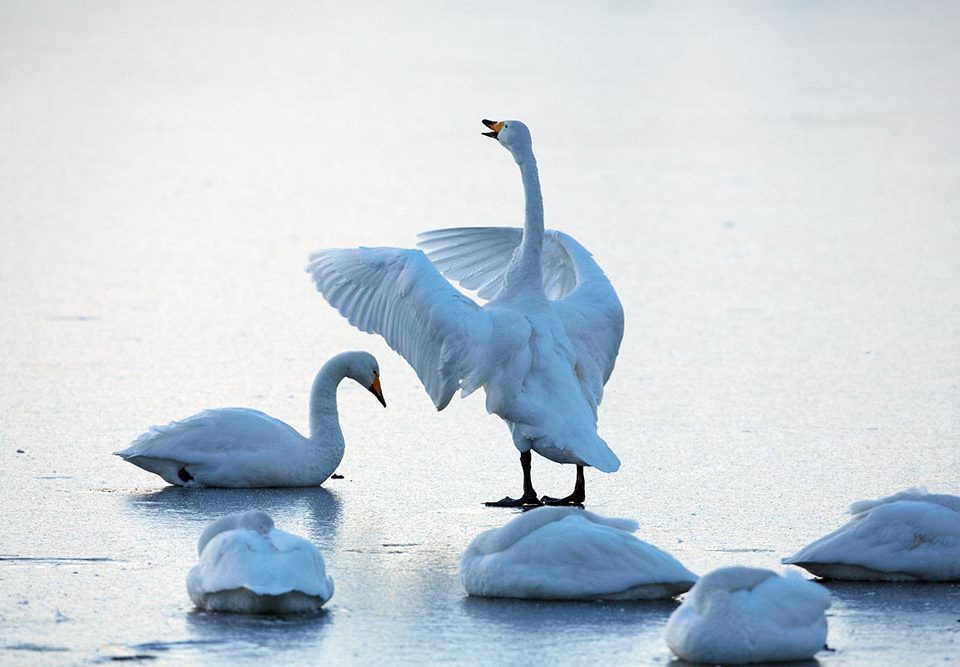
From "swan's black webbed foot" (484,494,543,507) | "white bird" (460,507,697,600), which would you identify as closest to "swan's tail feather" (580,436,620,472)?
"swan's black webbed foot" (484,494,543,507)

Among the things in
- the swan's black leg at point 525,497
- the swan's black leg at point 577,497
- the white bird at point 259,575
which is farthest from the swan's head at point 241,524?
the swan's black leg at point 577,497

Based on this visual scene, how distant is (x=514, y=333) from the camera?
792cm

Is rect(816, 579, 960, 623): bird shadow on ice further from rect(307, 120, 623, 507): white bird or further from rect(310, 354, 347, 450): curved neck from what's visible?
rect(310, 354, 347, 450): curved neck

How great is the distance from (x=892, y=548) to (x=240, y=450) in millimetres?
2916

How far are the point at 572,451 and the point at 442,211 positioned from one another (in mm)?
7732

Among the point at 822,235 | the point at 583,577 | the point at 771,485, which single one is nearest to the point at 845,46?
the point at 822,235

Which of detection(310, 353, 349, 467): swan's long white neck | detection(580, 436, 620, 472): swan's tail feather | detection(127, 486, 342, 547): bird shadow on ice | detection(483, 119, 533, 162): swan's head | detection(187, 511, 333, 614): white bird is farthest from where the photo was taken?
detection(483, 119, 533, 162): swan's head

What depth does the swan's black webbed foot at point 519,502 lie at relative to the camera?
763 cm

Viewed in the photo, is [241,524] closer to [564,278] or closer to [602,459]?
[602,459]

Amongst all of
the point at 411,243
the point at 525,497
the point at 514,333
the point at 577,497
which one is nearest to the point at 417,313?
the point at 514,333

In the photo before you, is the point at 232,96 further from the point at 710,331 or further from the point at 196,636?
the point at 196,636

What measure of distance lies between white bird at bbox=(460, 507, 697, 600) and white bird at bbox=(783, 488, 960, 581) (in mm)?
553

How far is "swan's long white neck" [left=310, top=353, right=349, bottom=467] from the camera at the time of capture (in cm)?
802

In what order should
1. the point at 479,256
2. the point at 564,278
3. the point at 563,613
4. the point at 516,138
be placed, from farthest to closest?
the point at 479,256, the point at 564,278, the point at 516,138, the point at 563,613
